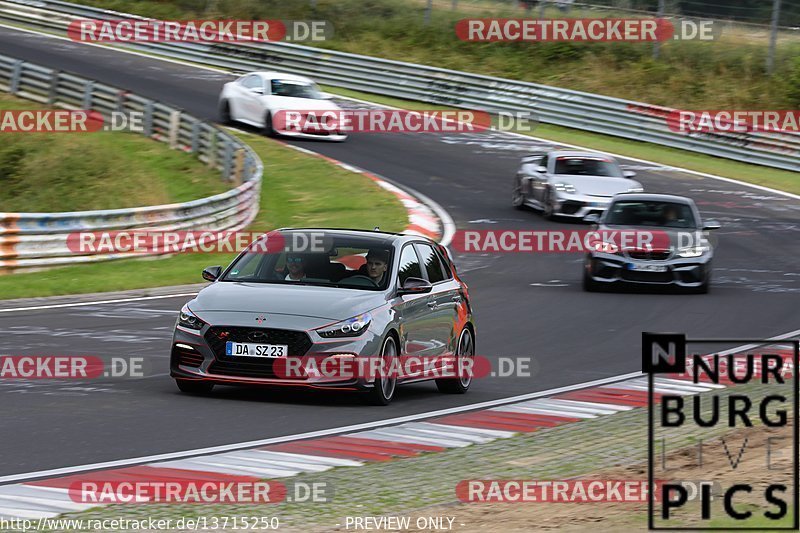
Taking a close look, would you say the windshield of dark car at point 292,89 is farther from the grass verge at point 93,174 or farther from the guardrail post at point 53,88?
the guardrail post at point 53,88

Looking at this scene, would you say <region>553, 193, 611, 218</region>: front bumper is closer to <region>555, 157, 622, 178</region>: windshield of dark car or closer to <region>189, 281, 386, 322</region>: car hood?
<region>555, 157, 622, 178</region>: windshield of dark car

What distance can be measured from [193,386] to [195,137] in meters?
20.7

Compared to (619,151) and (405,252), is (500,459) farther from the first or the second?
(619,151)

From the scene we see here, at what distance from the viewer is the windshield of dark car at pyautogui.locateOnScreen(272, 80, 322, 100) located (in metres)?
33.9

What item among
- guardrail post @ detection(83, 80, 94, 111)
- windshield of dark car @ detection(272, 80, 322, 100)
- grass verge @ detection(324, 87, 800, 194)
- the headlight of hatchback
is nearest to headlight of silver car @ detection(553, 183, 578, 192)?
the headlight of hatchback

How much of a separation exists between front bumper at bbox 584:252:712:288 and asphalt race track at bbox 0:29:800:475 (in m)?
0.26

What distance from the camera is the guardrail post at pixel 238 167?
28047 millimetres

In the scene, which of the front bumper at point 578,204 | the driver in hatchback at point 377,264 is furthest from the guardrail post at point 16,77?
the driver in hatchback at point 377,264

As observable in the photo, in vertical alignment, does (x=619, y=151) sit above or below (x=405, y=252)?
below

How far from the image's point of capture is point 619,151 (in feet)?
119

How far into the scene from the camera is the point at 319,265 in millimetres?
11477

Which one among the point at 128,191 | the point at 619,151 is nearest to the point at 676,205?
the point at 128,191

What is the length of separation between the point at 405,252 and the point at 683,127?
88.8 ft

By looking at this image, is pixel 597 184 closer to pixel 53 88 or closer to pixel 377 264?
pixel 53 88
